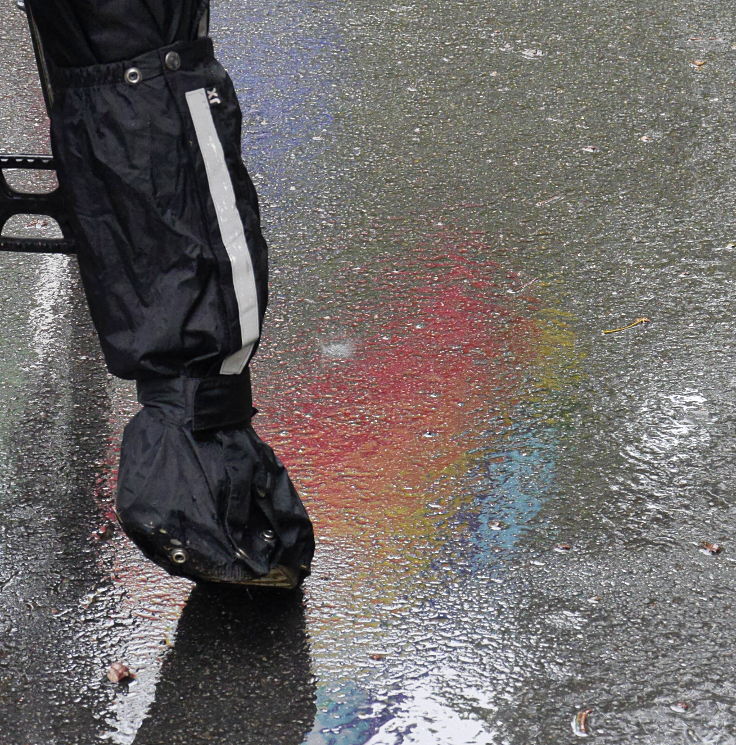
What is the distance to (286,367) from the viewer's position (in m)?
3.37

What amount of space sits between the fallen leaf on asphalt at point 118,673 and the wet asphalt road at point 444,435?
0.05ft

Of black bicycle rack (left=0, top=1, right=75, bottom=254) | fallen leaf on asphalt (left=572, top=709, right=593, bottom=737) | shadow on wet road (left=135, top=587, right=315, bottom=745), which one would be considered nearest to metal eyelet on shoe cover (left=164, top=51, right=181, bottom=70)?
black bicycle rack (left=0, top=1, right=75, bottom=254)

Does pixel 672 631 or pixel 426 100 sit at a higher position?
pixel 426 100

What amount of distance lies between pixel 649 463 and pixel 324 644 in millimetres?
997

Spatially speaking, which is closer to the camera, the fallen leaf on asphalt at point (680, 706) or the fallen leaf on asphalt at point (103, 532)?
the fallen leaf on asphalt at point (680, 706)

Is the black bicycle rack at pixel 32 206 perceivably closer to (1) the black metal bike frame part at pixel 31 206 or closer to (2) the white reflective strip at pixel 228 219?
(1) the black metal bike frame part at pixel 31 206

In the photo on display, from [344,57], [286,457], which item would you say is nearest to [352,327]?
[286,457]

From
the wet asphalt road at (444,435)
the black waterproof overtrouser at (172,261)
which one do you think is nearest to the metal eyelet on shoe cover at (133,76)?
the black waterproof overtrouser at (172,261)

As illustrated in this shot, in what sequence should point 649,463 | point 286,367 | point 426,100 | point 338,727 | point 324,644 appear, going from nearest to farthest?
point 338,727
point 324,644
point 649,463
point 286,367
point 426,100

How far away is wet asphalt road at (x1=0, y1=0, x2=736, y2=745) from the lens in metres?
2.32

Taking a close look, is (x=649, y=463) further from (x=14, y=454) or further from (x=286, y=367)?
(x=14, y=454)

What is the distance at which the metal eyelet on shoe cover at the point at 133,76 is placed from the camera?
7.15 ft

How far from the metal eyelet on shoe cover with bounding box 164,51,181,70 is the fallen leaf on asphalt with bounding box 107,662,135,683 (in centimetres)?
118

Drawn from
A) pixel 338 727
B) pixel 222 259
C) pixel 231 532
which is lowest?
pixel 338 727
